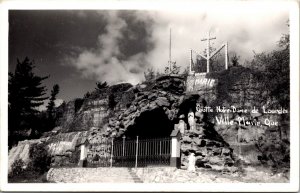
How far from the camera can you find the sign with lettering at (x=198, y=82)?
20.1 m

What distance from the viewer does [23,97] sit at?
16.7 m

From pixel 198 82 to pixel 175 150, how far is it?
5.31 meters

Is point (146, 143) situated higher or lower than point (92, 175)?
higher

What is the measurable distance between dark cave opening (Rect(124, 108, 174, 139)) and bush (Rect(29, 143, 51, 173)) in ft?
10.7

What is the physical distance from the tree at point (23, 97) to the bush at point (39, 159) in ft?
3.68

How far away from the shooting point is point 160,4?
13727 millimetres

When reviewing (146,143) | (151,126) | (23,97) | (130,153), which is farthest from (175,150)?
(23,97)

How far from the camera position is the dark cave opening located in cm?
1884

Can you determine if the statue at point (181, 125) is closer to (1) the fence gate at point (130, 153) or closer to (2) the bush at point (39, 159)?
(1) the fence gate at point (130, 153)

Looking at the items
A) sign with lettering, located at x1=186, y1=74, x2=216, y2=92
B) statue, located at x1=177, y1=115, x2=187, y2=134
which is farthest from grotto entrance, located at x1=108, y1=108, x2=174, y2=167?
sign with lettering, located at x1=186, y1=74, x2=216, y2=92

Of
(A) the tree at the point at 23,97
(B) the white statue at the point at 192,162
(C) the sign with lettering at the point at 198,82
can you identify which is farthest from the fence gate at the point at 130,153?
(C) the sign with lettering at the point at 198,82

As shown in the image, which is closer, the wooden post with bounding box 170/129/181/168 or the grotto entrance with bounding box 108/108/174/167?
the wooden post with bounding box 170/129/181/168

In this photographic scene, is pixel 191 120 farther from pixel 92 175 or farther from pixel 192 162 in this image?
pixel 92 175

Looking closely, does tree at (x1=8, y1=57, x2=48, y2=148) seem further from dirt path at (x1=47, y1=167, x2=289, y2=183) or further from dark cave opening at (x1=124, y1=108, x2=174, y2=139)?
dark cave opening at (x1=124, y1=108, x2=174, y2=139)
